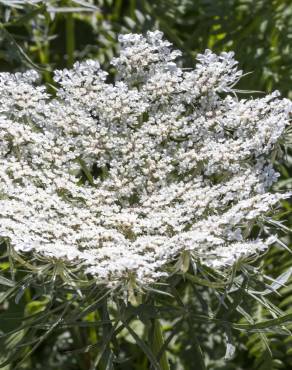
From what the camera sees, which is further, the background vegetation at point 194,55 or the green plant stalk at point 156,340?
the background vegetation at point 194,55

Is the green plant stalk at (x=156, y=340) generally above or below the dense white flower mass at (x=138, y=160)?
below

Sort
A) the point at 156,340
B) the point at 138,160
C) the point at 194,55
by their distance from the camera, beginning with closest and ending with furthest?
the point at 156,340 < the point at 138,160 < the point at 194,55

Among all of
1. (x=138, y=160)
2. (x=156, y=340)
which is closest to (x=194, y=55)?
(x=138, y=160)

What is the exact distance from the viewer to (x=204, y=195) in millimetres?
2373

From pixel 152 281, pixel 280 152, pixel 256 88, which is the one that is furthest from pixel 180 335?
pixel 152 281

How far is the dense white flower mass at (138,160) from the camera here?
2252mm

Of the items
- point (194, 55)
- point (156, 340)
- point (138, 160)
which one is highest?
point (194, 55)

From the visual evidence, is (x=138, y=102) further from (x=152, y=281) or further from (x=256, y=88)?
(x=256, y=88)

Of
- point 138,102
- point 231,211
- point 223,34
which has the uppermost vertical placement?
point 223,34

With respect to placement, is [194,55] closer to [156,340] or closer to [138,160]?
[138,160]

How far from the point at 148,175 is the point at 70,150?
306 mm

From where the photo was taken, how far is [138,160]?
2643 millimetres

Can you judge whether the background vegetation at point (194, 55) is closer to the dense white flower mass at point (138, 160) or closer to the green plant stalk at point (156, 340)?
the dense white flower mass at point (138, 160)

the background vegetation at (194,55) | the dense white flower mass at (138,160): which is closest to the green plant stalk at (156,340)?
the dense white flower mass at (138,160)
